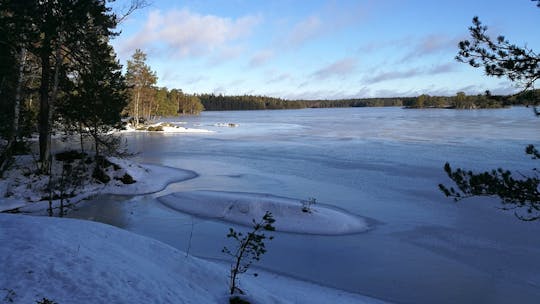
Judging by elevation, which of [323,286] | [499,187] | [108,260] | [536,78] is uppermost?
[536,78]

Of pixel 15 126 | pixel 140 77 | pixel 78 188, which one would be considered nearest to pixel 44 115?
pixel 15 126

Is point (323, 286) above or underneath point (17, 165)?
underneath

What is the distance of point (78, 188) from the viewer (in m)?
19.7

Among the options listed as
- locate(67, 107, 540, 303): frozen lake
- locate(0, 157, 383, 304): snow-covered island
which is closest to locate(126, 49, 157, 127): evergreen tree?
locate(67, 107, 540, 303): frozen lake

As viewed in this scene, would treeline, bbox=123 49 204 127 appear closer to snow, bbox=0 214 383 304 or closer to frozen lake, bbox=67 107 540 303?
frozen lake, bbox=67 107 540 303

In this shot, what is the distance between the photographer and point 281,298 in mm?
8352

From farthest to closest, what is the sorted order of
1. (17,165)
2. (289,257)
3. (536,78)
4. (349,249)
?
(17,165) < (349,249) < (289,257) < (536,78)

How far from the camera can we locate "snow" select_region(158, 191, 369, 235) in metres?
15.0

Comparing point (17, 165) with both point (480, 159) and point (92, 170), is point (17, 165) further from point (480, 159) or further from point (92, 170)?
point (480, 159)

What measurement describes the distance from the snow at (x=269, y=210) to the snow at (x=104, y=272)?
16.6 feet

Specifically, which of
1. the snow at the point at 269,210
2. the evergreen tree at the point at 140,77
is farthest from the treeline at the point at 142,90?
the snow at the point at 269,210

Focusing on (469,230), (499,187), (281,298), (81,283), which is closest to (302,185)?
(469,230)

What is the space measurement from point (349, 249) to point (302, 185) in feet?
31.4

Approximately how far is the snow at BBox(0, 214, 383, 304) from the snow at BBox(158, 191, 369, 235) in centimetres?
504
